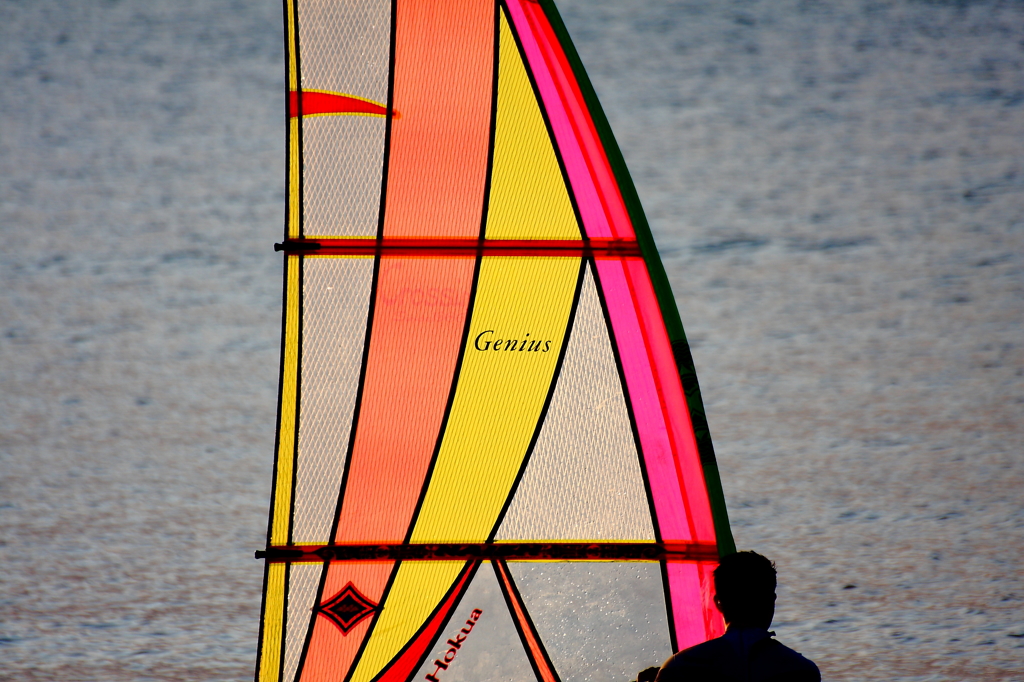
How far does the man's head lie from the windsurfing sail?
0.77m

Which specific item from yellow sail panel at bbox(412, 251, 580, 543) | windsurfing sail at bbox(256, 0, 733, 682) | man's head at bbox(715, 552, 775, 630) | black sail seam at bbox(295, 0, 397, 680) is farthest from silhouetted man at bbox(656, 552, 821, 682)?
black sail seam at bbox(295, 0, 397, 680)

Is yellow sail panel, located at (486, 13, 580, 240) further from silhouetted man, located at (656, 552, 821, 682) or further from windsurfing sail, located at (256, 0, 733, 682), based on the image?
silhouetted man, located at (656, 552, 821, 682)

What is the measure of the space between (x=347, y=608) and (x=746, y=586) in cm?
111

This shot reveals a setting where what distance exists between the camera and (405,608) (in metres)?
2.48

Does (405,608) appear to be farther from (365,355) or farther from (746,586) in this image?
(746,586)

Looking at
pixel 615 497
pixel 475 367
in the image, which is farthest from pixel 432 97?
pixel 615 497

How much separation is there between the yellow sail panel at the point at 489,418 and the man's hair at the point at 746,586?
902 mm

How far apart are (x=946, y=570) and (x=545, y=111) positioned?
135 inches

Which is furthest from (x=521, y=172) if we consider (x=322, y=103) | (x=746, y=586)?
(x=746, y=586)

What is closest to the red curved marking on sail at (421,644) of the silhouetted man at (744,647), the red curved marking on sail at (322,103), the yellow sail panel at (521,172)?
the yellow sail panel at (521,172)

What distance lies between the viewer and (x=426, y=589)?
2.48m

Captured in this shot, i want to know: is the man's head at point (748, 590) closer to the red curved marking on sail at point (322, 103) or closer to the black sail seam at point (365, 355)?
the black sail seam at point (365, 355)

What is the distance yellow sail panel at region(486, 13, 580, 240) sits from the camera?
2.42 meters

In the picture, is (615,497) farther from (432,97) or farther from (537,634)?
(432,97)
